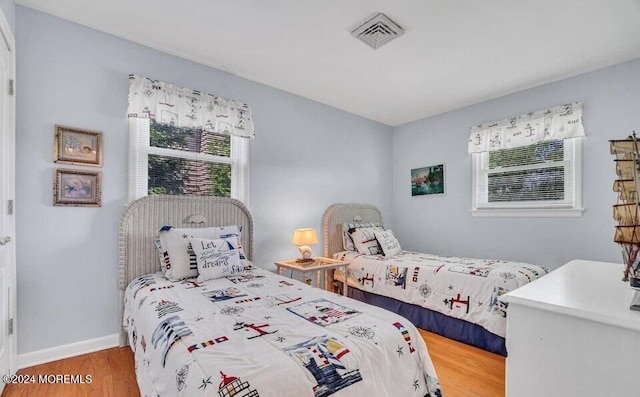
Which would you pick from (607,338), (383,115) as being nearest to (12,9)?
(607,338)

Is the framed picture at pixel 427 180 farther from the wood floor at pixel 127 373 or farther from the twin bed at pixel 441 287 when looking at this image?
the wood floor at pixel 127 373

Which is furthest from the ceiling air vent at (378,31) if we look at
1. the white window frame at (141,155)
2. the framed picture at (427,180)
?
the framed picture at (427,180)

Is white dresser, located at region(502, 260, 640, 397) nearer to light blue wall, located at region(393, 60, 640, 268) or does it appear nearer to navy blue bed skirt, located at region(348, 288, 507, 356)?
navy blue bed skirt, located at region(348, 288, 507, 356)

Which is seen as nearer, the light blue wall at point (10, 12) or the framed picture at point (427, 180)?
the light blue wall at point (10, 12)

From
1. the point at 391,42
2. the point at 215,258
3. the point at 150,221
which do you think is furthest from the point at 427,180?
the point at 150,221

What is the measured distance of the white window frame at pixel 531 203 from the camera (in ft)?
9.87

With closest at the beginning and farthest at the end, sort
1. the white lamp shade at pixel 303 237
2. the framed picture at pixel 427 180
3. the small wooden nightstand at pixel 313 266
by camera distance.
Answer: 1. the small wooden nightstand at pixel 313 266
2. the white lamp shade at pixel 303 237
3. the framed picture at pixel 427 180

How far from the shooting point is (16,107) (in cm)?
205

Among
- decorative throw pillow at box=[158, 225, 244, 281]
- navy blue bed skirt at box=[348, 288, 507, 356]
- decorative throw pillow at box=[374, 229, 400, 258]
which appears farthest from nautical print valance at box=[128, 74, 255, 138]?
navy blue bed skirt at box=[348, 288, 507, 356]

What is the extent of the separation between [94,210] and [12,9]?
1421mm

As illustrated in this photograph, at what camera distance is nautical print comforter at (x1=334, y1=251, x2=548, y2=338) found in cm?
244

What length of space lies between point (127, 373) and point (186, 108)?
2.09 m

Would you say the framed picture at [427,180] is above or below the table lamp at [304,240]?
above

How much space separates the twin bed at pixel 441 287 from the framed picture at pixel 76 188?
7.71 feet
